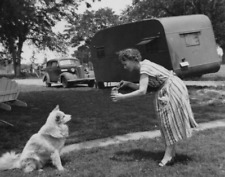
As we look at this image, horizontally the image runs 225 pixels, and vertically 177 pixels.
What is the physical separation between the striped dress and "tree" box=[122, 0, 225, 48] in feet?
81.9

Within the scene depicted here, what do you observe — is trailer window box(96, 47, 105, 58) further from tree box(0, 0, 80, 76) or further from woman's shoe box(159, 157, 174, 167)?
woman's shoe box(159, 157, 174, 167)

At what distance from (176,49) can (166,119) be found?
9148 millimetres

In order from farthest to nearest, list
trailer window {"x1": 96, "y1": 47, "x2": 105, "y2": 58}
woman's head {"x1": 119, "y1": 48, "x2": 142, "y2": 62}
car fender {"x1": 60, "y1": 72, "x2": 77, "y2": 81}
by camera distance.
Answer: car fender {"x1": 60, "y1": 72, "x2": 77, "y2": 81}, trailer window {"x1": 96, "y1": 47, "x2": 105, "y2": 58}, woman's head {"x1": 119, "y1": 48, "x2": 142, "y2": 62}

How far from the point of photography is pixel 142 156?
5.11 meters

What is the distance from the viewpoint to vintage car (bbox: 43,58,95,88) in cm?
1972

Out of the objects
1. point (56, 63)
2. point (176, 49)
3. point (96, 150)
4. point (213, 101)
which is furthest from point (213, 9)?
point (96, 150)

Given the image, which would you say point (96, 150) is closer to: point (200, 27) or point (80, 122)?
point (80, 122)

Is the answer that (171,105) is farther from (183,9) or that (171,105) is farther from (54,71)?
(183,9)

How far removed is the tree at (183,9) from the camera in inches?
1125

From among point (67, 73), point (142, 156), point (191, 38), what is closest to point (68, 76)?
point (67, 73)

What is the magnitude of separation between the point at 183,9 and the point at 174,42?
19.0 m

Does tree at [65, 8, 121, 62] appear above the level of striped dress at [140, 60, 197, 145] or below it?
above

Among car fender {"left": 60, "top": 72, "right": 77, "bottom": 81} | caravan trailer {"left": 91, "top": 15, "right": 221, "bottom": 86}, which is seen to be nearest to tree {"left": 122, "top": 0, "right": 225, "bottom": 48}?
car fender {"left": 60, "top": 72, "right": 77, "bottom": 81}

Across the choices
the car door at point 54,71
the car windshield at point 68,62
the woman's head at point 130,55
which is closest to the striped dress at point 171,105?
the woman's head at point 130,55
